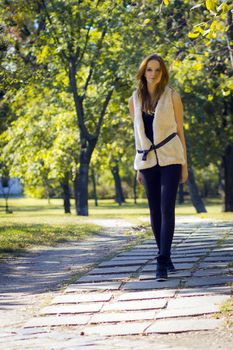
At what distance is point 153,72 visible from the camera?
7926 millimetres

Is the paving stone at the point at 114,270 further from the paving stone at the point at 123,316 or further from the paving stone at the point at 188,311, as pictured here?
the paving stone at the point at 188,311

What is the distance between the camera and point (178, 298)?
6.71 meters

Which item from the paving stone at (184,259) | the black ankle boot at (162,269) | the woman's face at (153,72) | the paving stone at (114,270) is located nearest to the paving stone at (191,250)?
the paving stone at (184,259)

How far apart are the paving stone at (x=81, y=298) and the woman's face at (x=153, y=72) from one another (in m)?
2.12

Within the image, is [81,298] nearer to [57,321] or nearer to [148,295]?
[148,295]

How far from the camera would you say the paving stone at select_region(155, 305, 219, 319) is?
602 centimetres

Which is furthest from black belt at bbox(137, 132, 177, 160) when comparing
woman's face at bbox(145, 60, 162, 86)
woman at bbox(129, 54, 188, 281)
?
woman's face at bbox(145, 60, 162, 86)

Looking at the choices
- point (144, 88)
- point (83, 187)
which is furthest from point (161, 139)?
point (83, 187)

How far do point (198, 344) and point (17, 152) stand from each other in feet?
111

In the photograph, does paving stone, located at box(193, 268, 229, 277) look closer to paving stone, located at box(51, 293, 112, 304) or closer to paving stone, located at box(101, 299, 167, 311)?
paving stone, located at box(51, 293, 112, 304)

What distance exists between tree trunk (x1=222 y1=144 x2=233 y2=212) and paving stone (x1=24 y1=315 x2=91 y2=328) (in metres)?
25.8

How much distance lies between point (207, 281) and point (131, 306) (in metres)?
1.10

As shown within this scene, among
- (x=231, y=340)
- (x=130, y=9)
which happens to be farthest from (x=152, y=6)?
(x=231, y=340)

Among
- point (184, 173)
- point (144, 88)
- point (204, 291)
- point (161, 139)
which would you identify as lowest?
point (204, 291)
